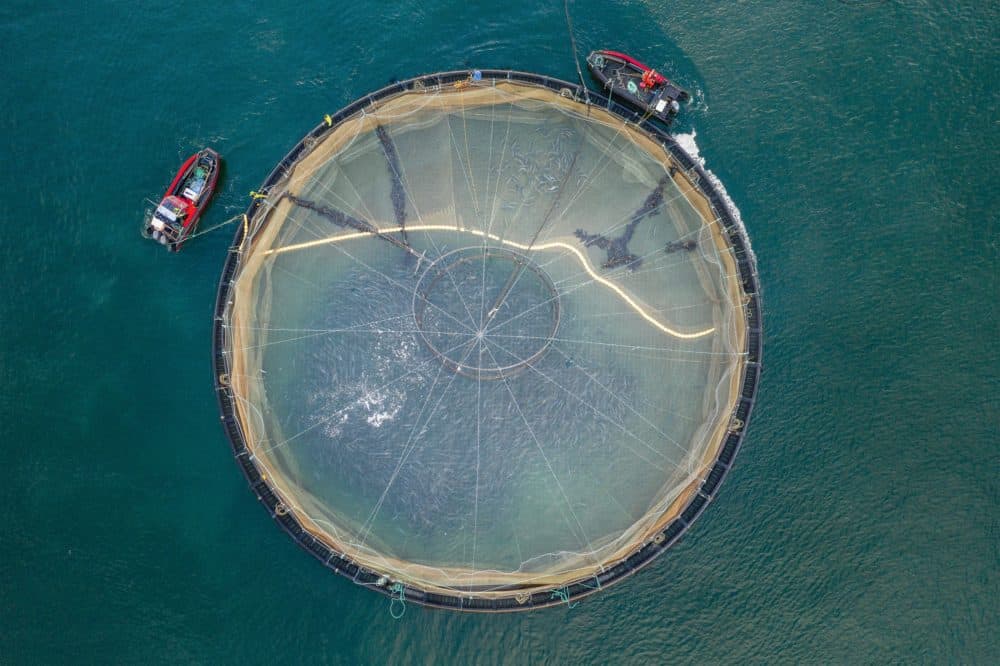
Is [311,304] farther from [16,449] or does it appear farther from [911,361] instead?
[911,361]

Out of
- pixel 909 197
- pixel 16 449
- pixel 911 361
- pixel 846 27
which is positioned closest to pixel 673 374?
pixel 911 361

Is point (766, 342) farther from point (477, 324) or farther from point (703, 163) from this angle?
point (477, 324)

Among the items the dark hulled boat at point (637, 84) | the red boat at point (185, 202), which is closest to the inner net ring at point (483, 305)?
the dark hulled boat at point (637, 84)

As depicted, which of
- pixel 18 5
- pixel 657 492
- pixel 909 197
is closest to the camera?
pixel 657 492

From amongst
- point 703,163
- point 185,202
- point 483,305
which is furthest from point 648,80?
point 185,202

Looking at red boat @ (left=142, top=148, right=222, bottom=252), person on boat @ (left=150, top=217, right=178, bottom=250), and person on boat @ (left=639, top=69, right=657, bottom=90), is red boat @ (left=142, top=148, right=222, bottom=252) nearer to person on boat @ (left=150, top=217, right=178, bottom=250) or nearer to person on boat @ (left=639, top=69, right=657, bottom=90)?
person on boat @ (left=150, top=217, right=178, bottom=250)

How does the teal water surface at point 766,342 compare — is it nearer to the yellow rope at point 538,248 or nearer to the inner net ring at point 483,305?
the yellow rope at point 538,248

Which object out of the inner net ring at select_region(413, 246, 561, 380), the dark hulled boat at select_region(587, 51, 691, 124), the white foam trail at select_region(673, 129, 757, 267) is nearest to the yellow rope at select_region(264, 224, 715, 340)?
the inner net ring at select_region(413, 246, 561, 380)
